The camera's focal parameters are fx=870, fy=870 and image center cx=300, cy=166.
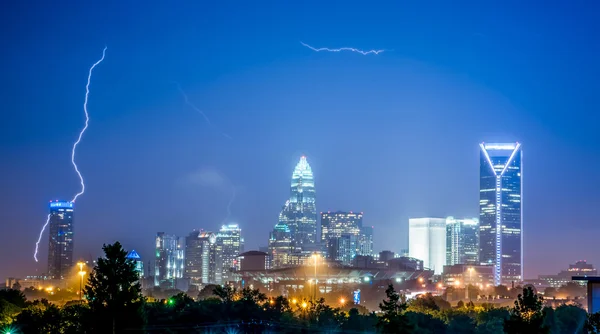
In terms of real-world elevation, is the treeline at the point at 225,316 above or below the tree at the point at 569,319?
above

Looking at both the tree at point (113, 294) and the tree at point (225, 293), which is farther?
the tree at point (225, 293)

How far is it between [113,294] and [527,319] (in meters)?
24.4

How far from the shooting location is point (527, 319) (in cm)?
4494

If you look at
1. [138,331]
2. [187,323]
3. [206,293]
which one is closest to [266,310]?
[187,323]

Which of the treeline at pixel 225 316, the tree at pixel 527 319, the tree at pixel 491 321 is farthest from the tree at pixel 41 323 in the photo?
the tree at pixel 491 321

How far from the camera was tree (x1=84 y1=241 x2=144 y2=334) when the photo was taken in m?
52.7

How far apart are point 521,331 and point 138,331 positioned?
23.8 m

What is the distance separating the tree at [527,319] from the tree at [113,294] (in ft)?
74.7

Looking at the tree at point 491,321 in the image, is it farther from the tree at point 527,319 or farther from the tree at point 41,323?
the tree at point 41,323

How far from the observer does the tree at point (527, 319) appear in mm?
42656

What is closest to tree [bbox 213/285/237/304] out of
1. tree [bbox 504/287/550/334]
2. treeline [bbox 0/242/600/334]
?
treeline [bbox 0/242/600/334]

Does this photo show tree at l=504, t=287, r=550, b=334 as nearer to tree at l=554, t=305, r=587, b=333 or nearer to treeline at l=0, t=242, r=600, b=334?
treeline at l=0, t=242, r=600, b=334

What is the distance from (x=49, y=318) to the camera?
64375 mm

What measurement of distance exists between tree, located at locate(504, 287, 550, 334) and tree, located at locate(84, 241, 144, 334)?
22.8 m
